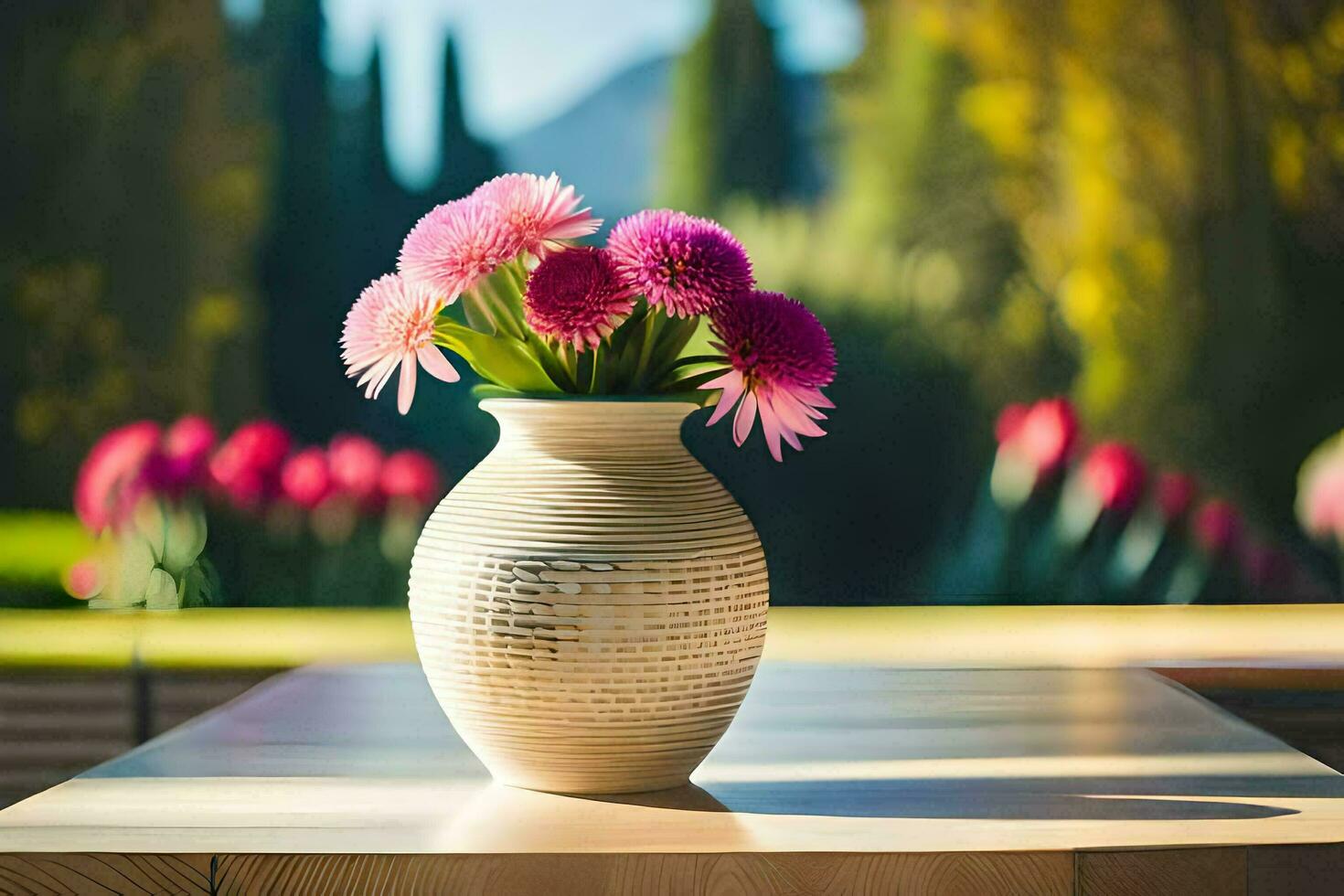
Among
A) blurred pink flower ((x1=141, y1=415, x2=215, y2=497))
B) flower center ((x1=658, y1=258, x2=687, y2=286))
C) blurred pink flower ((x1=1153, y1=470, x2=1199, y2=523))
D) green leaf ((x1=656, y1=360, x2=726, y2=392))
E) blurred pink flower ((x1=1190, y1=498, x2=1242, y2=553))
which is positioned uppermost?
flower center ((x1=658, y1=258, x2=687, y2=286))

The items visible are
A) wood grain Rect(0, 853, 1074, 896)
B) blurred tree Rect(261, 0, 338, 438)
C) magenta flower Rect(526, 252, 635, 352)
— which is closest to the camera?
wood grain Rect(0, 853, 1074, 896)

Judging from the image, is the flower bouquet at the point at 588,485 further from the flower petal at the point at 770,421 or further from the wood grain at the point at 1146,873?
the wood grain at the point at 1146,873

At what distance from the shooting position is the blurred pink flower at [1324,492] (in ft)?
7.39

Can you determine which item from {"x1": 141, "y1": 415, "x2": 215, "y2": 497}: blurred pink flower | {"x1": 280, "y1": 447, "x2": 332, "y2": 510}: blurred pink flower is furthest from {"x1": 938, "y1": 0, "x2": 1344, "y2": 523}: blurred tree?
{"x1": 141, "y1": 415, "x2": 215, "y2": 497}: blurred pink flower

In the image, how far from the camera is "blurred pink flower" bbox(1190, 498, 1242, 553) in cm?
226

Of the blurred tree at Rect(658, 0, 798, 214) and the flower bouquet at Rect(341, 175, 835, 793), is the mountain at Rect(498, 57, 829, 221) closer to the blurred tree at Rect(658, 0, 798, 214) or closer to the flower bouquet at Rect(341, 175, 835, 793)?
the blurred tree at Rect(658, 0, 798, 214)

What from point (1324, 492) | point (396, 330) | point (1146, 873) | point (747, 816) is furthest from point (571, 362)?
point (1324, 492)

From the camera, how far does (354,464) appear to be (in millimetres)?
2240

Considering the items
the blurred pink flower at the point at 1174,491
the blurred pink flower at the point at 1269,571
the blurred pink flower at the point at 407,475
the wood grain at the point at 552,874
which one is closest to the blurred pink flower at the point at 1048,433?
the blurred pink flower at the point at 1174,491

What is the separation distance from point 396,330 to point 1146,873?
21.2 inches

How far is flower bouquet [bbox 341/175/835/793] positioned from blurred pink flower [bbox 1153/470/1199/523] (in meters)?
1.47

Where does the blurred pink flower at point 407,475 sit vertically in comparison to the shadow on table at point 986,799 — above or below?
above

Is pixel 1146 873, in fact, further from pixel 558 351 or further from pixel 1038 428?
pixel 1038 428

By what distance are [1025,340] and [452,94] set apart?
0.93 m
